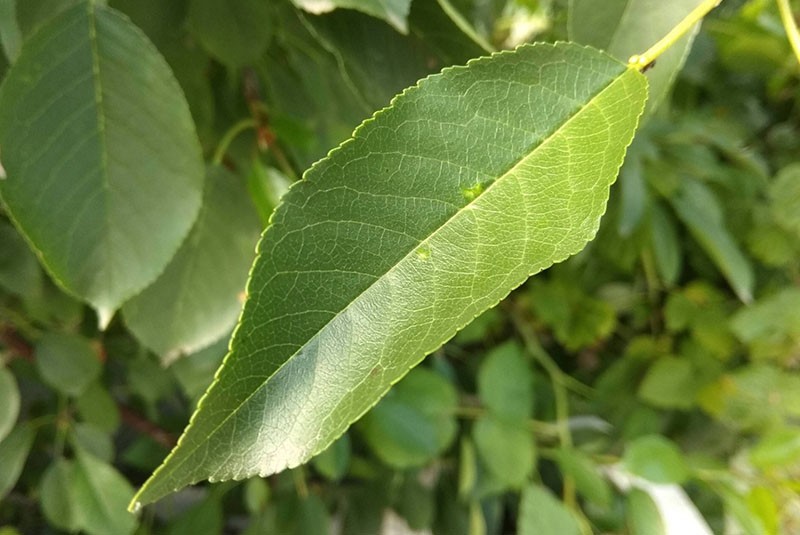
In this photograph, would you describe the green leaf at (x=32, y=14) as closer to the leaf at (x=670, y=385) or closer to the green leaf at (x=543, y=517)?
the green leaf at (x=543, y=517)

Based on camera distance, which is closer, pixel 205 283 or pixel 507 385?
pixel 205 283

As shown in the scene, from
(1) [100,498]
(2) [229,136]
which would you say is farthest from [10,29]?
(1) [100,498]

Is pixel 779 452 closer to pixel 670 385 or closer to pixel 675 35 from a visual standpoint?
pixel 670 385

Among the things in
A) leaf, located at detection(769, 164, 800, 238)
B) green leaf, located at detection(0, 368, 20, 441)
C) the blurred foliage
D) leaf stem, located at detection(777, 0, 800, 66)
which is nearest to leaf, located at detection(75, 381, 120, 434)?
the blurred foliage

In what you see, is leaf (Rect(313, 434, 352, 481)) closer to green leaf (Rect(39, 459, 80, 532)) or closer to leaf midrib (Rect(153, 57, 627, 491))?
green leaf (Rect(39, 459, 80, 532))

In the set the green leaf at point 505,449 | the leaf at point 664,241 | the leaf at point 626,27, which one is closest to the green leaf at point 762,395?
the leaf at point 664,241

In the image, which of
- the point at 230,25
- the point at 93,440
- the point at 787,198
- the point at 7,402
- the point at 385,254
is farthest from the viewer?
the point at 787,198
